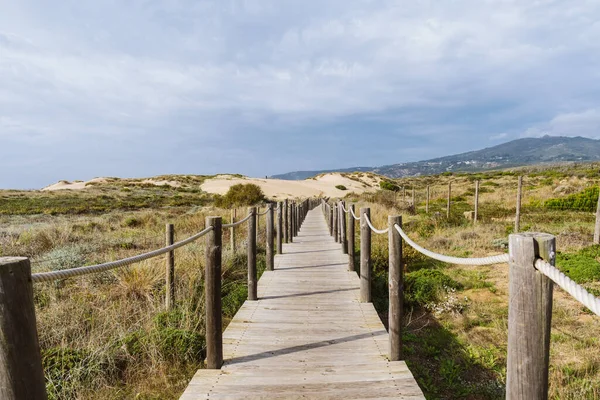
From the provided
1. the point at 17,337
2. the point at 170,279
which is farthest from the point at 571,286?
the point at 170,279

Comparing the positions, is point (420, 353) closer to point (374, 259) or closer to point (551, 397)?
point (551, 397)

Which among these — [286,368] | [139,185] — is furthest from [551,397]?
[139,185]

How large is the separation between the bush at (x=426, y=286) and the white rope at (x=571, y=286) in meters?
5.08

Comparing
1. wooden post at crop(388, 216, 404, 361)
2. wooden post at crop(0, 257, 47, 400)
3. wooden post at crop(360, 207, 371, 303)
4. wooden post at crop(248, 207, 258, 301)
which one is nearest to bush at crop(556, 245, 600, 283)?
wooden post at crop(360, 207, 371, 303)

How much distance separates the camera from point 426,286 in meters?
6.54

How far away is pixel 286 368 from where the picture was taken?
3.37 metres

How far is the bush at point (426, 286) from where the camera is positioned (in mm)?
6348

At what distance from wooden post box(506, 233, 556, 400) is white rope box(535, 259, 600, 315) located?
54 mm

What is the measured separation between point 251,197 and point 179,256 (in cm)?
2145

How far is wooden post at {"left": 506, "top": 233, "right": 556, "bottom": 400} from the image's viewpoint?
157cm

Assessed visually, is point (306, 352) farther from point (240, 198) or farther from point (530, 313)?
point (240, 198)

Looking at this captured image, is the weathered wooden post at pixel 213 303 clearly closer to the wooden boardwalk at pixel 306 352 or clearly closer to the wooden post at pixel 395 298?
the wooden boardwalk at pixel 306 352

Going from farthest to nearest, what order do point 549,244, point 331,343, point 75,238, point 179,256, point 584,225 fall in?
point 584,225 → point 75,238 → point 179,256 → point 331,343 → point 549,244

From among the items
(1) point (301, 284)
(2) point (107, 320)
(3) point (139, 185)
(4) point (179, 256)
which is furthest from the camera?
(3) point (139, 185)
